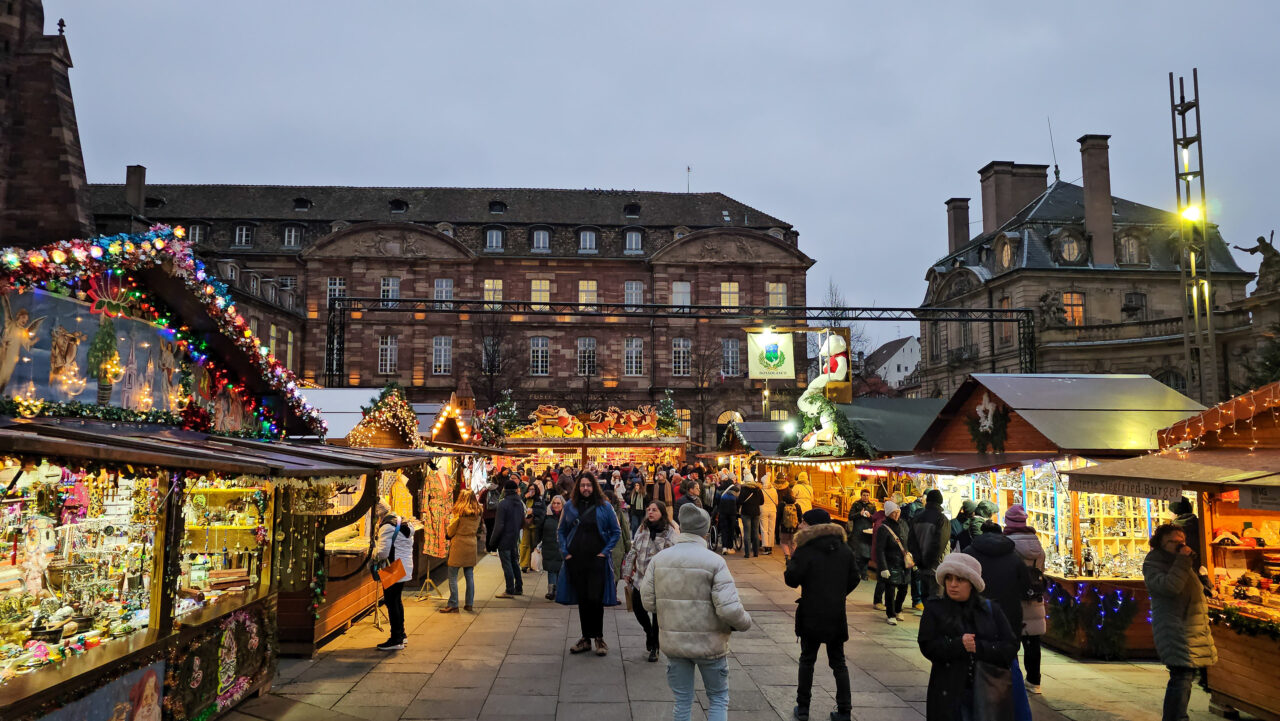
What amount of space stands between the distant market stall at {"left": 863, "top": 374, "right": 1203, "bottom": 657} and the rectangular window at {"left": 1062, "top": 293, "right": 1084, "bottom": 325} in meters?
26.1

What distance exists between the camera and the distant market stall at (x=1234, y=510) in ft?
19.5

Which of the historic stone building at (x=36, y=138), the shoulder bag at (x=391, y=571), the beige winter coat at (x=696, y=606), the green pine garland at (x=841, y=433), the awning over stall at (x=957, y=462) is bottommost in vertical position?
the shoulder bag at (x=391, y=571)

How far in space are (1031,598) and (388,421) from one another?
398 inches

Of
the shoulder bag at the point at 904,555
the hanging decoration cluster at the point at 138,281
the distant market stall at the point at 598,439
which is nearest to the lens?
the hanging decoration cluster at the point at 138,281

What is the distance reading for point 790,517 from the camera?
16500 millimetres

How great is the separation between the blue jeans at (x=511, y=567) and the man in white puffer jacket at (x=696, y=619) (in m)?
6.46

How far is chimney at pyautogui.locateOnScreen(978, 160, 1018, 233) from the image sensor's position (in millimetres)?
40656

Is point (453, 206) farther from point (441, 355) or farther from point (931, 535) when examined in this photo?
point (931, 535)

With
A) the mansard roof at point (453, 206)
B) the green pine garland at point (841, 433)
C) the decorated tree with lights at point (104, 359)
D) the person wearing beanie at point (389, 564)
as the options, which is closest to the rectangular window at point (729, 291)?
the mansard roof at point (453, 206)

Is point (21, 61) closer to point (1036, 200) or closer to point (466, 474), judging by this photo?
point (466, 474)

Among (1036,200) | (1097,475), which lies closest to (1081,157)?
(1036,200)

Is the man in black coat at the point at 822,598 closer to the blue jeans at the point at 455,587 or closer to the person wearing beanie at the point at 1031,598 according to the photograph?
the person wearing beanie at the point at 1031,598

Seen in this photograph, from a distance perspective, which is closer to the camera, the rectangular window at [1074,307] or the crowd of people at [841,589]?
the crowd of people at [841,589]

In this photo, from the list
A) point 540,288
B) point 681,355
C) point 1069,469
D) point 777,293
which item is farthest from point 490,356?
point 1069,469
